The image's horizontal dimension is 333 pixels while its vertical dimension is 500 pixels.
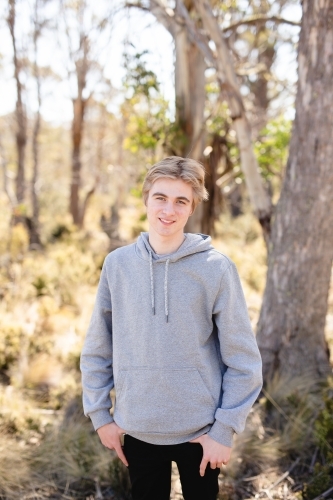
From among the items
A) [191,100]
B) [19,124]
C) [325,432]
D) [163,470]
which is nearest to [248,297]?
[191,100]

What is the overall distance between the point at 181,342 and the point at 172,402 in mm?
219

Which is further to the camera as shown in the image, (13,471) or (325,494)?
(13,471)

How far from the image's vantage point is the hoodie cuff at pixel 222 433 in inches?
69.5

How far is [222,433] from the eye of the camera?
1.77 meters

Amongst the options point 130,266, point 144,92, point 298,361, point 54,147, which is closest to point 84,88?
point 144,92

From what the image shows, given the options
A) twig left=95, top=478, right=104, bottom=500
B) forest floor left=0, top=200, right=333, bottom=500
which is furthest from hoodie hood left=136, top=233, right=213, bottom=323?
twig left=95, top=478, right=104, bottom=500

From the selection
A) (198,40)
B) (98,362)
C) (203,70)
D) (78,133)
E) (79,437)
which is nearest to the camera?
(98,362)

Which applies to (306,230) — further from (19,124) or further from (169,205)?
(19,124)

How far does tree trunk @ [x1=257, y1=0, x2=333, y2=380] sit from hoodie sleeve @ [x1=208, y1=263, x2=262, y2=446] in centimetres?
210

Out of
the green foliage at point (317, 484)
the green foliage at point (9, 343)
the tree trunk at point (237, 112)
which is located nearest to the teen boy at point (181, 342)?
the green foliage at point (317, 484)

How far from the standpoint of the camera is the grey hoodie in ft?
5.85

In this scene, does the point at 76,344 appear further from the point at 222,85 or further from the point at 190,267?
the point at 190,267

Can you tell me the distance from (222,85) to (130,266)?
2966 mm

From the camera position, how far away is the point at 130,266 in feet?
6.25
